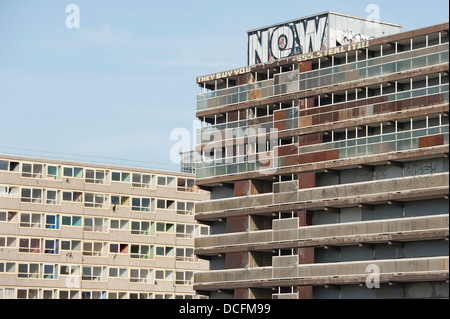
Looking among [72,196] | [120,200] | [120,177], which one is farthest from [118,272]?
[120,177]

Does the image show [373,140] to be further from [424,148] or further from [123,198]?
[123,198]

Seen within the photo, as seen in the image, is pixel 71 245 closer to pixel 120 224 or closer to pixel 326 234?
pixel 120 224

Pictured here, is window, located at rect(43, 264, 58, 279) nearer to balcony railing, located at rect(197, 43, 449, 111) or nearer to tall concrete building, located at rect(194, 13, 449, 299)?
tall concrete building, located at rect(194, 13, 449, 299)

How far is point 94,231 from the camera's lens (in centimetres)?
13800

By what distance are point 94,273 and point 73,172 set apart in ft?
41.4

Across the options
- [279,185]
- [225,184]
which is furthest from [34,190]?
[279,185]

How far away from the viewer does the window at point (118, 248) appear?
139 m

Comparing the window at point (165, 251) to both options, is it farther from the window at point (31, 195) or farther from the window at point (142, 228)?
the window at point (31, 195)

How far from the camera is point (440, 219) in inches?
3644

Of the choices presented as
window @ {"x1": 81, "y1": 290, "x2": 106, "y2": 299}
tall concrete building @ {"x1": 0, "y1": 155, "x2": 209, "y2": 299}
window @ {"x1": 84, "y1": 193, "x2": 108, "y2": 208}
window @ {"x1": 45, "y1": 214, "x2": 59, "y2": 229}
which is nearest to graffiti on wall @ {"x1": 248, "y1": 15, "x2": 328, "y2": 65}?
tall concrete building @ {"x1": 0, "y1": 155, "x2": 209, "y2": 299}

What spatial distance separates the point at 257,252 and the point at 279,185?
7.05 m

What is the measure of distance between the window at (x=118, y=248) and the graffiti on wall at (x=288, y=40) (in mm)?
34407

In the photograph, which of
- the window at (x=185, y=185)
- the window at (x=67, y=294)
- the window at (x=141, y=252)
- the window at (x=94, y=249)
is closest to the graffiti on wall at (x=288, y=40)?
the window at (x=185, y=185)
